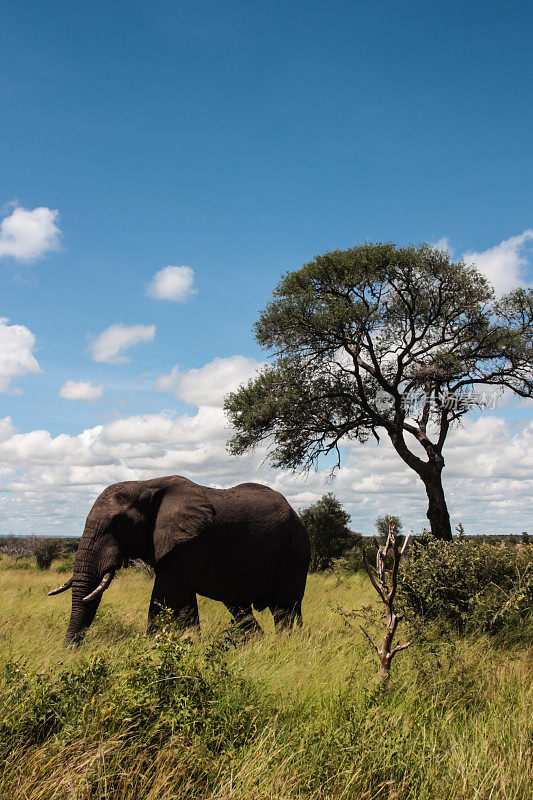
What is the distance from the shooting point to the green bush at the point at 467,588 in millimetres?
9656

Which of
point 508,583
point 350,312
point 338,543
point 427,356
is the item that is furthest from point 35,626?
point 338,543

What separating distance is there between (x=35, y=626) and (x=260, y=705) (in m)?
6.34

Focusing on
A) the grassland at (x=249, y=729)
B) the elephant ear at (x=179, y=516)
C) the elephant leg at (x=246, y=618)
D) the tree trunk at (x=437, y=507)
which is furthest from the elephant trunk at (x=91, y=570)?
the tree trunk at (x=437, y=507)

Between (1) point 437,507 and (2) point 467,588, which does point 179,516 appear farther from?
(1) point 437,507

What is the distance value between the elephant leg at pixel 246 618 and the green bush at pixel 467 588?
106 inches

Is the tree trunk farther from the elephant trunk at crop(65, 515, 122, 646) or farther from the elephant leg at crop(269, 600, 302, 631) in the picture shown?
the elephant trunk at crop(65, 515, 122, 646)

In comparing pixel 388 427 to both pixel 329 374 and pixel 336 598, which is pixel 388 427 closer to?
pixel 329 374

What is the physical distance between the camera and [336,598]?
15.5 meters

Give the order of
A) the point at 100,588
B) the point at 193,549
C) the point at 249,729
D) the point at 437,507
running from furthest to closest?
1. the point at 437,507
2. the point at 193,549
3. the point at 100,588
4. the point at 249,729

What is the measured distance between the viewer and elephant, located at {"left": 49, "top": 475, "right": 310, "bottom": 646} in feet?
29.0

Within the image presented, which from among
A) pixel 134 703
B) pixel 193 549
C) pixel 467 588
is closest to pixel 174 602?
pixel 193 549

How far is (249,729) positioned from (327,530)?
→ 1053 inches

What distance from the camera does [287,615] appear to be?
34.6 feet

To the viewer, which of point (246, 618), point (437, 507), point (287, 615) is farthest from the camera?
point (437, 507)
